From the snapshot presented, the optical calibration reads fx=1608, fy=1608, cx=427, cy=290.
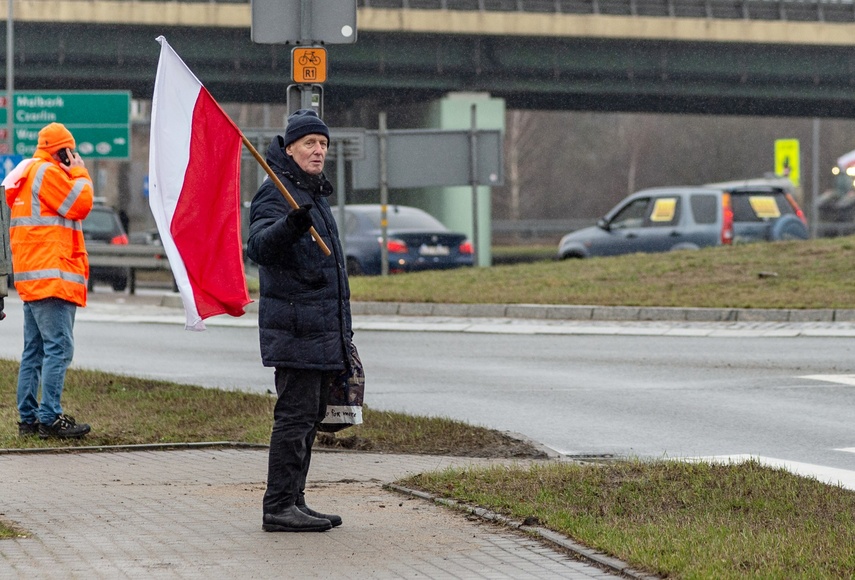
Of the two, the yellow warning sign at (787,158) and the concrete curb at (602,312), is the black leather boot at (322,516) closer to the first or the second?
the concrete curb at (602,312)

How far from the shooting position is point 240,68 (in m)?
43.5

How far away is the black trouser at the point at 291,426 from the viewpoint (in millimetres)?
6438

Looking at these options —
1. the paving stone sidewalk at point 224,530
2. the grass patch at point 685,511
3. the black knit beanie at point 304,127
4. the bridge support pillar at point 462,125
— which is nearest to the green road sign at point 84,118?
the bridge support pillar at point 462,125

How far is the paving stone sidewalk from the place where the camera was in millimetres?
5625

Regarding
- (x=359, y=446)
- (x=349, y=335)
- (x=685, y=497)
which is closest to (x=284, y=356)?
(x=349, y=335)

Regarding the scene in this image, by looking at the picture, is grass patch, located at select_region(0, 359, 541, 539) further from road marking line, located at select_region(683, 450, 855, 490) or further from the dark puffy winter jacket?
the dark puffy winter jacket

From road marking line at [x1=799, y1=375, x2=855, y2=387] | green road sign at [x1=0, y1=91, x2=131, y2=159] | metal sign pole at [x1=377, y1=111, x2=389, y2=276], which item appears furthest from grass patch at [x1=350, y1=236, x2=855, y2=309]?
green road sign at [x1=0, y1=91, x2=131, y2=159]

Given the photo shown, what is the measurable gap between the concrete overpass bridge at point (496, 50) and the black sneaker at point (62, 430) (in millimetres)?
33149

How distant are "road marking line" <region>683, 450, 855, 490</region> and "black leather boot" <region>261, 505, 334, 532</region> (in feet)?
8.29

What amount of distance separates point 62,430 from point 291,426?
3273mm

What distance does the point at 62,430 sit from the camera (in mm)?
9336

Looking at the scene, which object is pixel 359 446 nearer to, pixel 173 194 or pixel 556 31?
pixel 173 194

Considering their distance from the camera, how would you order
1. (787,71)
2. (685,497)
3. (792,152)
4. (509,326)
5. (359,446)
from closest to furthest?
1. (685,497)
2. (359,446)
3. (509,326)
4. (792,152)
5. (787,71)

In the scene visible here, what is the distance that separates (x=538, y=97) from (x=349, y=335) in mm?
42972
